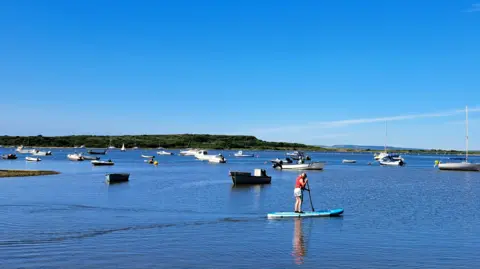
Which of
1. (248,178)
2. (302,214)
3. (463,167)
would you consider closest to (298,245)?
(302,214)

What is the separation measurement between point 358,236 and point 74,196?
2590 cm

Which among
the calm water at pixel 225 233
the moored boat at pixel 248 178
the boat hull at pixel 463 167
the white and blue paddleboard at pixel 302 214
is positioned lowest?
the calm water at pixel 225 233

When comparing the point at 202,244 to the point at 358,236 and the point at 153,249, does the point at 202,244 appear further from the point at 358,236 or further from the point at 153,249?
the point at 358,236

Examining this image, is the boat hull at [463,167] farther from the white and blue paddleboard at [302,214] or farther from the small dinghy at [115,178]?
the white and blue paddleboard at [302,214]

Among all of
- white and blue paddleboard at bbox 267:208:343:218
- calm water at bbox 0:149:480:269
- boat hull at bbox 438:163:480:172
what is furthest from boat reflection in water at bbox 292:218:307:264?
boat hull at bbox 438:163:480:172

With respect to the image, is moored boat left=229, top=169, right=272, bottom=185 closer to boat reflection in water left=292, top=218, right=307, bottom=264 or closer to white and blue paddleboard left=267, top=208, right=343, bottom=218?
white and blue paddleboard left=267, top=208, right=343, bottom=218

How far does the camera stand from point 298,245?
71.9 ft

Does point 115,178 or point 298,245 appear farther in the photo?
point 115,178

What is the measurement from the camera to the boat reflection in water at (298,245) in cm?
1948

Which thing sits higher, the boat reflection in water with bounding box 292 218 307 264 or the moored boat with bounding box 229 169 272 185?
the moored boat with bounding box 229 169 272 185

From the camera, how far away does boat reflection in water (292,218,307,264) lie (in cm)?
1948

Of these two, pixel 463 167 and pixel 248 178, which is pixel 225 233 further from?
pixel 463 167

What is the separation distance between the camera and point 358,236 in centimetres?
2430

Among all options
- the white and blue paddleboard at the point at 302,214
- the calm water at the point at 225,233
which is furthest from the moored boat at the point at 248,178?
the white and blue paddleboard at the point at 302,214
